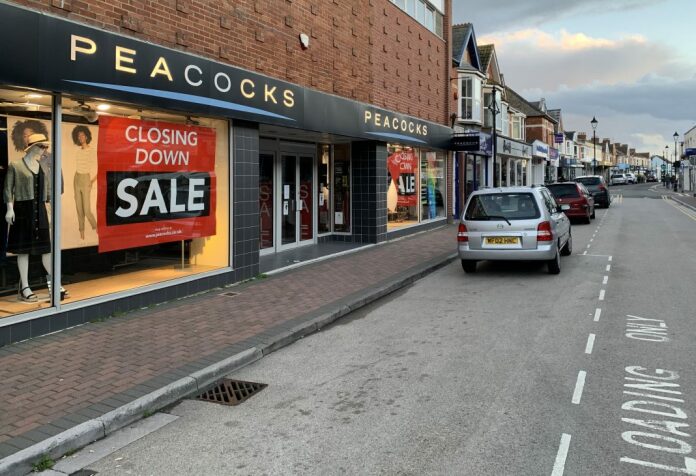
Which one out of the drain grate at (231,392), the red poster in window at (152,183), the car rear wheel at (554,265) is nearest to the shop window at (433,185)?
the car rear wheel at (554,265)

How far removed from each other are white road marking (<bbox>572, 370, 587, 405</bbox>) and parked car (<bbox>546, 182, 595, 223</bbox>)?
1704 centimetres

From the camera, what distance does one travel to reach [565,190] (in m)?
22.0

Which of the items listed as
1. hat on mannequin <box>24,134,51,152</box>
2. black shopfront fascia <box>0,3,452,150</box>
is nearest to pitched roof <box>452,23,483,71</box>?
black shopfront fascia <box>0,3,452,150</box>

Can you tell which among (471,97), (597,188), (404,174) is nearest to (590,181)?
(597,188)

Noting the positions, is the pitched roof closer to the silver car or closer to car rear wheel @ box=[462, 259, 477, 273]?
the silver car

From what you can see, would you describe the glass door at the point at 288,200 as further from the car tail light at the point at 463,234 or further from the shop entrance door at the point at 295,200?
the car tail light at the point at 463,234

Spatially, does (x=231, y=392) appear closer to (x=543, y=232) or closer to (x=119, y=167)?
(x=119, y=167)

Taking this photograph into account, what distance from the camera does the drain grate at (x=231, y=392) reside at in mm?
5016

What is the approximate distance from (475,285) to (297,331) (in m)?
4.28

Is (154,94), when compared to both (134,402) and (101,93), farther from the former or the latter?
(134,402)

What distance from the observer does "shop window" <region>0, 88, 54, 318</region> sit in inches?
262

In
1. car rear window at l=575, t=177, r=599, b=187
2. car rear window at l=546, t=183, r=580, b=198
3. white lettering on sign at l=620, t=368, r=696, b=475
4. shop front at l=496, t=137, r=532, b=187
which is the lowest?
white lettering on sign at l=620, t=368, r=696, b=475

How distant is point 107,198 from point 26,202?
1.02 meters

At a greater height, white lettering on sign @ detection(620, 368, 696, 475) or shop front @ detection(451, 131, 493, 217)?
shop front @ detection(451, 131, 493, 217)
